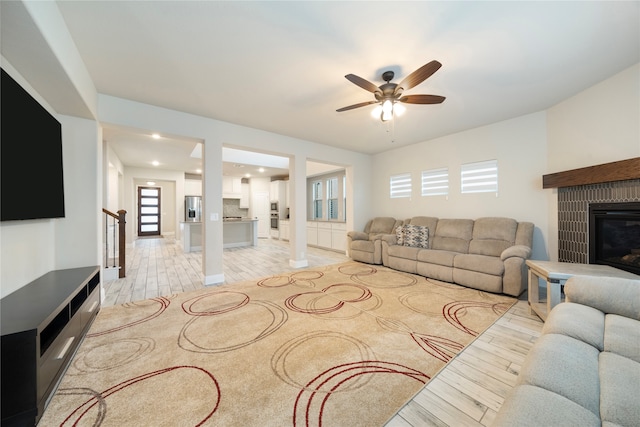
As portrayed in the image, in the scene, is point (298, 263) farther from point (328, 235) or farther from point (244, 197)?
point (244, 197)

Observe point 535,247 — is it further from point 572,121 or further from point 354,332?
point 354,332

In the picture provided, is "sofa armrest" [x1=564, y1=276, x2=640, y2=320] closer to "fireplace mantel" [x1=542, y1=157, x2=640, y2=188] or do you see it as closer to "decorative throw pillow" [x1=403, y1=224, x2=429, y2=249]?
"fireplace mantel" [x1=542, y1=157, x2=640, y2=188]

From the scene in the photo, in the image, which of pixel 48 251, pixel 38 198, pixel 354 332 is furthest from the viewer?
pixel 48 251

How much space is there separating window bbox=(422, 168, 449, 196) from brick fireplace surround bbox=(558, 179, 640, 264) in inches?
68.8

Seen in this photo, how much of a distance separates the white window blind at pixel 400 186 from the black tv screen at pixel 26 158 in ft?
18.7

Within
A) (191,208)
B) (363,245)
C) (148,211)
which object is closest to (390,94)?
(363,245)

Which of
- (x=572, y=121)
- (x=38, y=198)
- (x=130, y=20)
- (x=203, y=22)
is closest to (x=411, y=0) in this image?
(x=203, y=22)

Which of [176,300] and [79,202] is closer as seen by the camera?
[79,202]

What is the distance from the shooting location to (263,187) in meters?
10.1

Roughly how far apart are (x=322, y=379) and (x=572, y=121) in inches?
176

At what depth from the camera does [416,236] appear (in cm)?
469

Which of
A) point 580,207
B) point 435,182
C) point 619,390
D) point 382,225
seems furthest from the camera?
point 382,225

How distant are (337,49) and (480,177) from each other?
3.69 meters

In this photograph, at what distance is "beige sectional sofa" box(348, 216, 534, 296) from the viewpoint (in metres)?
3.27
